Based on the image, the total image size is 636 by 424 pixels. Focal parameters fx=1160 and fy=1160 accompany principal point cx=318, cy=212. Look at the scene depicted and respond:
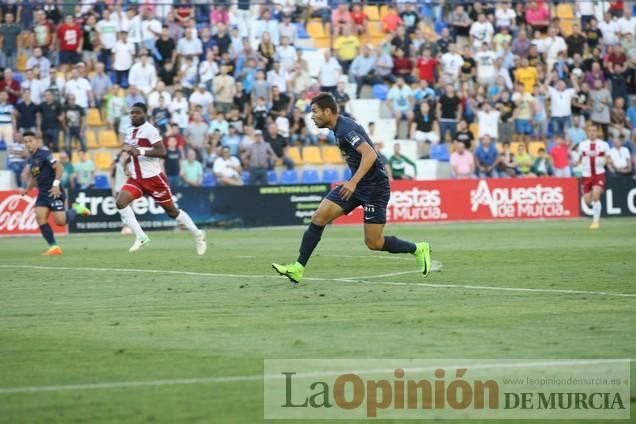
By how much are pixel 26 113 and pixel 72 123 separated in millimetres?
1227

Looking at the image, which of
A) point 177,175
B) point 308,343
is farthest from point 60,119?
point 308,343

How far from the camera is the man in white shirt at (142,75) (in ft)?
105

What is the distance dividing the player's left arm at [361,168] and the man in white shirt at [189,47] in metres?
19.8

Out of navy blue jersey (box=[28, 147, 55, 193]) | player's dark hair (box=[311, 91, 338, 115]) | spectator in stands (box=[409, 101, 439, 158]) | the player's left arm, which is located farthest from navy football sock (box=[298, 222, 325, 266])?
spectator in stands (box=[409, 101, 439, 158])

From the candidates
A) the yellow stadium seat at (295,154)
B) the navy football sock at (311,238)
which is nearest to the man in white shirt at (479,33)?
the yellow stadium seat at (295,154)

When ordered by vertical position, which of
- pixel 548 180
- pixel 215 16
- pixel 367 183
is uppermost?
pixel 215 16

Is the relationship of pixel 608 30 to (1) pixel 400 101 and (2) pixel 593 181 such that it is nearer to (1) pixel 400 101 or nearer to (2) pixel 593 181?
(1) pixel 400 101

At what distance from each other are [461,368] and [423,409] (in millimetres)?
1177

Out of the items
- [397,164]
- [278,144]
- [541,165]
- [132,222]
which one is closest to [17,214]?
[278,144]

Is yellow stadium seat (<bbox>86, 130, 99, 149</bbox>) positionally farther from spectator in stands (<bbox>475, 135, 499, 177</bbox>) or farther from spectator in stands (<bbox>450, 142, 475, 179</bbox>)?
spectator in stands (<bbox>475, 135, 499, 177</bbox>)

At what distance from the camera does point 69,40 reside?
1253 inches

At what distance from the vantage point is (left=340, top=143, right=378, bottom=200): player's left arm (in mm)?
13484

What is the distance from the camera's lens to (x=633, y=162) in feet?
117

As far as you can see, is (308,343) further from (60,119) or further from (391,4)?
(391,4)
